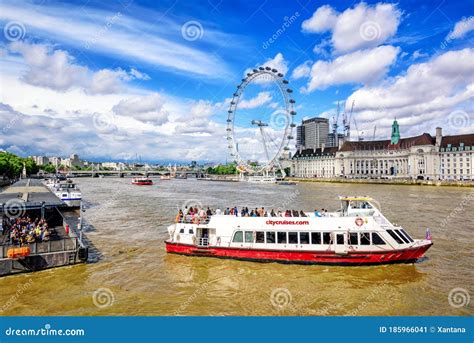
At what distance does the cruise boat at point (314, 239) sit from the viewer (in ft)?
65.9

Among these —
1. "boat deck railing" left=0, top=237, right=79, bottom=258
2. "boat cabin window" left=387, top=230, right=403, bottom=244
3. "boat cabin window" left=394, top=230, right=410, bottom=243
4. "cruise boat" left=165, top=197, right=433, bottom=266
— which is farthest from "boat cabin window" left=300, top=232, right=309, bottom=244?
"boat deck railing" left=0, top=237, right=79, bottom=258

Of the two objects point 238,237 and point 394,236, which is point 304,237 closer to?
point 238,237

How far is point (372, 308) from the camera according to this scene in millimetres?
15250

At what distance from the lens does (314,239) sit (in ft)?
68.3

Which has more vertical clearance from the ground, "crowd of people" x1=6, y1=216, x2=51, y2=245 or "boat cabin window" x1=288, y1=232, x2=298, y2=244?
"crowd of people" x1=6, y1=216, x2=51, y2=245

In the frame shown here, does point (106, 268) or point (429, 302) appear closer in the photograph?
point (429, 302)

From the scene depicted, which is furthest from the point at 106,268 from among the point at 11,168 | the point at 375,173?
the point at 375,173

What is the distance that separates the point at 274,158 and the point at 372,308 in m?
110

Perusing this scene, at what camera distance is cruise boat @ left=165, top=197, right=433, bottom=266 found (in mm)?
20094

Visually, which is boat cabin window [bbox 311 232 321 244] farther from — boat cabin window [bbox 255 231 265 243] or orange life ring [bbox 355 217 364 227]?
boat cabin window [bbox 255 231 265 243]

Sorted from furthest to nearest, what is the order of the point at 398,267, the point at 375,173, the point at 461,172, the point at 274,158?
the point at 375,173 → the point at 461,172 → the point at 274,158 → the point at 398,267

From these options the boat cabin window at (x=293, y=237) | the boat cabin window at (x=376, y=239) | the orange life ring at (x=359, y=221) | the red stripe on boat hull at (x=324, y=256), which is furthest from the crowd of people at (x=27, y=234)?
the boat cabin window at (x=376, y=239)

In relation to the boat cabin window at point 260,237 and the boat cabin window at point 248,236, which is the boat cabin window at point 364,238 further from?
the boat cabin window at point 248,236

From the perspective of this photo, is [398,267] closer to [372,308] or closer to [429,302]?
[429,302]
